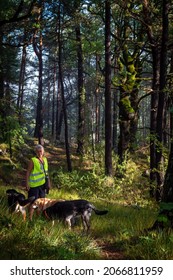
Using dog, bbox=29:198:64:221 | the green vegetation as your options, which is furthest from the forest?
dog, bbox=29:198:64:221

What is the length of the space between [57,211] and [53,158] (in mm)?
16551

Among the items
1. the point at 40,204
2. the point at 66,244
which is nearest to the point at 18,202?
the point at 40,204

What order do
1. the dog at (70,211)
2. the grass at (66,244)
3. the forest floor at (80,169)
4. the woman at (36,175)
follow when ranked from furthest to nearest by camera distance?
the woman at (36,175), the dog at (70,211), the forest floor at (80,169), the grass at (66,244)

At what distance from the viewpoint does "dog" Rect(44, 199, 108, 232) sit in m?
Answer: 7.54

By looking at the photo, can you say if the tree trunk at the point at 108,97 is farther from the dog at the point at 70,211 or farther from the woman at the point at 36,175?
the dog at the point at 70,211

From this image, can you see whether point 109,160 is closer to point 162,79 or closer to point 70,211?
point 162,79

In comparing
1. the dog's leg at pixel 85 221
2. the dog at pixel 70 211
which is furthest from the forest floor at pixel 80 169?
the dog at pixel 70 211

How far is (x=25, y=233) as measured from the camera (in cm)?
539

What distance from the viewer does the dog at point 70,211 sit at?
7.54 m

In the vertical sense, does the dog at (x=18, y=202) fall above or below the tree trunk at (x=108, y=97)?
below

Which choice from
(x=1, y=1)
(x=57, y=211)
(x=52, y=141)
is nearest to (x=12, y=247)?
(x=57, y=211)

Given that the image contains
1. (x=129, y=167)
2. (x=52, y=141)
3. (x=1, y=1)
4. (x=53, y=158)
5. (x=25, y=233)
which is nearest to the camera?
(x=25, y=233)
